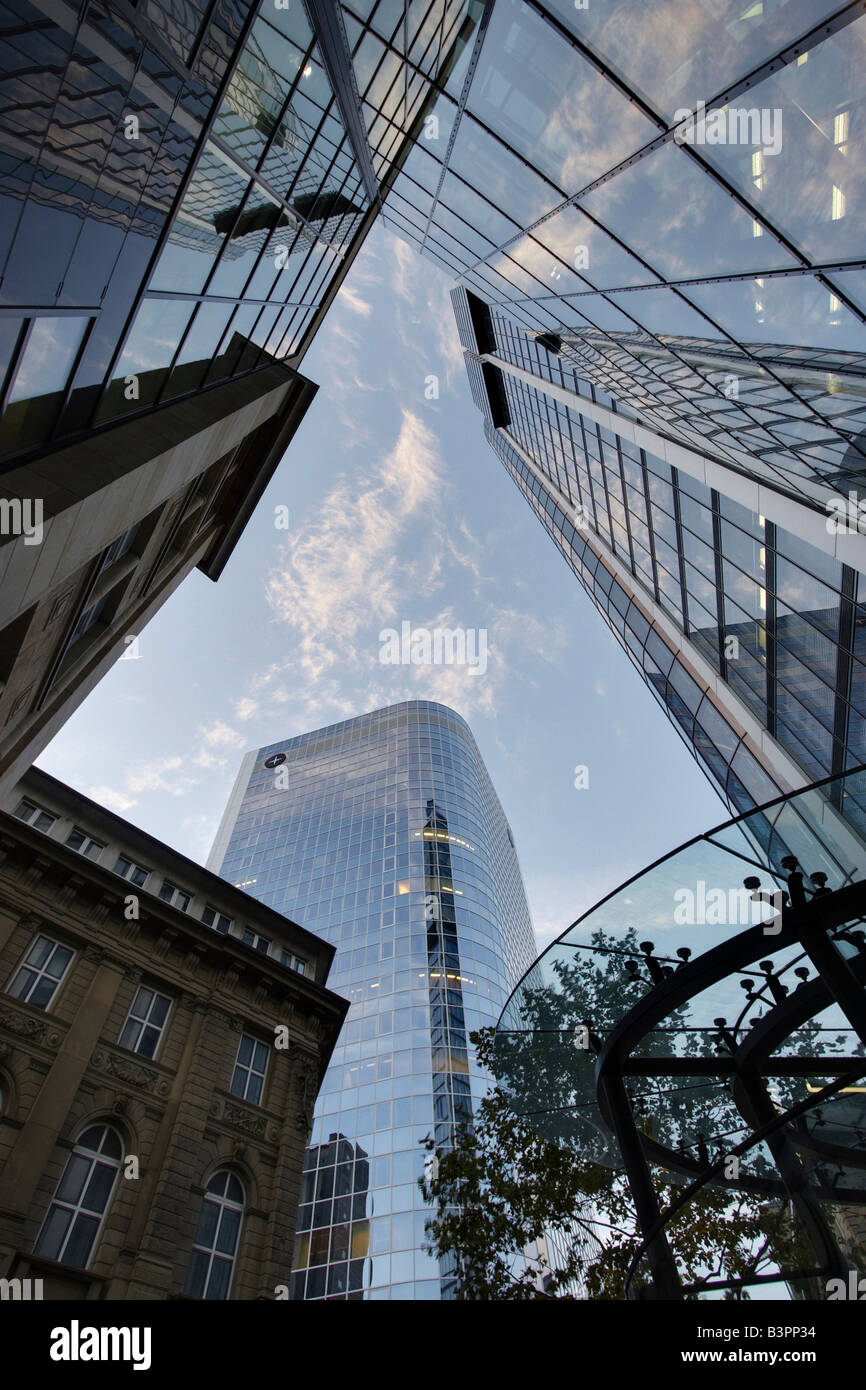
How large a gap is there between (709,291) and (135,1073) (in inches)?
827

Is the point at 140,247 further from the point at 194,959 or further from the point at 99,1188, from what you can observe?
the point at 194,959

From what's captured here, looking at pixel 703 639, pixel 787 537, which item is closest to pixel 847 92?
pixel 787 537

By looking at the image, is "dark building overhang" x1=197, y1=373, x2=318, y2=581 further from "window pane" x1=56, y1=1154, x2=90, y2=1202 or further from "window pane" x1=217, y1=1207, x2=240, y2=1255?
"window pane" x1=217, y1=1207, x2=240, y2=1255

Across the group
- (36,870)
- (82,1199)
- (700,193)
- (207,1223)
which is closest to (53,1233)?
(82,1199)

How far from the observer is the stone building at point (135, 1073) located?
48.8ft

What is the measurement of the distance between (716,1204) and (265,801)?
77.9 meters

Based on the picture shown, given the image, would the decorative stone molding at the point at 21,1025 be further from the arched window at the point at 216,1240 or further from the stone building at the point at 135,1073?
the arched window at the point at 216,1240

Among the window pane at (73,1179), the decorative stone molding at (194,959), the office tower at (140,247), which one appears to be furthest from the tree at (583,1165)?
the decorative stone molding at (194,959)

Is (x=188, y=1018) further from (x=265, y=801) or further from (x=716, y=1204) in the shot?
(x=265, y=801)

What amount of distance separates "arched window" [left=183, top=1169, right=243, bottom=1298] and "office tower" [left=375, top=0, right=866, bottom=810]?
56.2ft

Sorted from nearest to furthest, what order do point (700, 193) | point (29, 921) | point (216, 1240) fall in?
point (700, 193) < point (216, 1240) < point (29, 921)

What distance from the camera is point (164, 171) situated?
900 centimetres

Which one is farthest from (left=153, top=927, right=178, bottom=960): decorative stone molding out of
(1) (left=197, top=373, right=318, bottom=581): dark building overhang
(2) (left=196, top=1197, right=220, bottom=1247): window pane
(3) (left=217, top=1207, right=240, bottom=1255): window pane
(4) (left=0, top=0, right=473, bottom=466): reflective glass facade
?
(4) (left=0, top=0, right=473, bottom=466): reflective glass facade

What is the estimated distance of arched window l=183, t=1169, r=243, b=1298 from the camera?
1614cm
